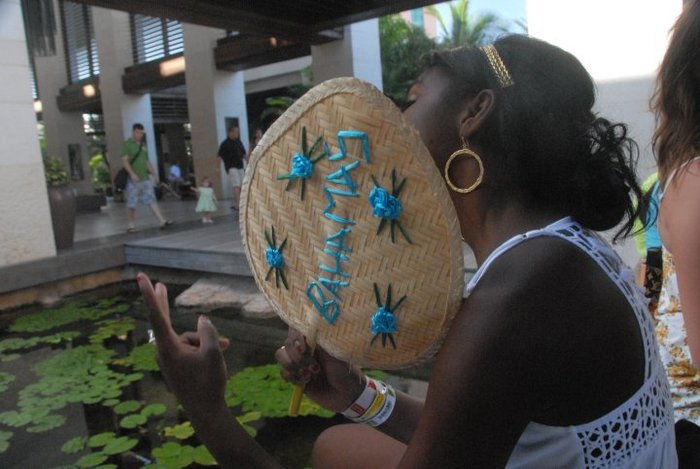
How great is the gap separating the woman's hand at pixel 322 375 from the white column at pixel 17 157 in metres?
6.42

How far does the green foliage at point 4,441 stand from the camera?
295 centimetres

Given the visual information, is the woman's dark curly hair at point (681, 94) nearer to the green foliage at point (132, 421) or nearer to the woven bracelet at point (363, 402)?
the woven bracelet at point (363, 402)

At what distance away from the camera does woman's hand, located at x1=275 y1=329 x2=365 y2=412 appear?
1228mm

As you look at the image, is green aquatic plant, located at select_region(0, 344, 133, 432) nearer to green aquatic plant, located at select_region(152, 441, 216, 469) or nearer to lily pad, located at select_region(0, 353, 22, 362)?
lily pad, located at select_region(0, 353, 22, 362)

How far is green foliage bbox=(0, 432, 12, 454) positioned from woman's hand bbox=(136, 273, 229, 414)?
2.49m

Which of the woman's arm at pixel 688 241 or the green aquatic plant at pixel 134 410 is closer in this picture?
Result: the woman's arm at pixel 688 241

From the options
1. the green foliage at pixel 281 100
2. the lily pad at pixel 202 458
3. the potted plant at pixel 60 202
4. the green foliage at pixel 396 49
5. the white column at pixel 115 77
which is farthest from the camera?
the green foliage at pixel 396 49

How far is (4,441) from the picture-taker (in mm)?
3029

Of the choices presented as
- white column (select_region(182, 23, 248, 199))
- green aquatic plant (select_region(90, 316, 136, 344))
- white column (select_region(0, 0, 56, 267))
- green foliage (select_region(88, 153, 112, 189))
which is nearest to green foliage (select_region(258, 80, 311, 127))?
white column (select_region(182, 23, 248, 199))

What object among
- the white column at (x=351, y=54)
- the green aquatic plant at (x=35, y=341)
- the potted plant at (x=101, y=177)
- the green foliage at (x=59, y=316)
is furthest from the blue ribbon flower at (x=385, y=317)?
the potted plant at (x=101, y=177)

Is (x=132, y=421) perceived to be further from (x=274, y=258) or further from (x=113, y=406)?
(x=274, y=258)

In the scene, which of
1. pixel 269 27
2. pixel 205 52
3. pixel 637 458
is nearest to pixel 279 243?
pixel 637 458

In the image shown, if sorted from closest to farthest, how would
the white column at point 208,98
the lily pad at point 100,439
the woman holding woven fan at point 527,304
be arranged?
the woman holding woven fan at point 527,304
the lily pad at point 100,439
the white column at point 208,98

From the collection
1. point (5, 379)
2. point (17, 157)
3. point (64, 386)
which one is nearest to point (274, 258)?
point (64, 386)
